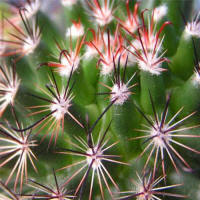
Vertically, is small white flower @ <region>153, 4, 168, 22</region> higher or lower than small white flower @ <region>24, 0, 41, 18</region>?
lower

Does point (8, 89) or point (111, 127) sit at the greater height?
point (8, 89)

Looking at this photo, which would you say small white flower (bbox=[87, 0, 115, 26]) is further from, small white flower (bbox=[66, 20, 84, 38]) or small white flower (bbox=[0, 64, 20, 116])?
small white flower (bbox=[0, 64, 20, 116])

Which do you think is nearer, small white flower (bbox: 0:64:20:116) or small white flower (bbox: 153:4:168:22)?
small white flower (bbox: 0:64:20:116)

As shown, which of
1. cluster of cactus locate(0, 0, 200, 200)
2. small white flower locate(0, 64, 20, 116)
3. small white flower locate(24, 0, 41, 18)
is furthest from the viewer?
small white flower locate(24, 0, 41, 18)

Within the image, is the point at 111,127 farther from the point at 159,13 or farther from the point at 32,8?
the point at 32,8

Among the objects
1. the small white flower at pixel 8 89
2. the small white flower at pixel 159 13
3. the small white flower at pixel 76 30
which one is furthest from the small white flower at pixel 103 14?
the small white flower at pixel 8 89

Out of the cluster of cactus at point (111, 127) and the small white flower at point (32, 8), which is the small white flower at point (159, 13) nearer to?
the cluster of cactus at point (111, 127)

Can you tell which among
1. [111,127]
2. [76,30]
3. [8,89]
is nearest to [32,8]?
[76,30]

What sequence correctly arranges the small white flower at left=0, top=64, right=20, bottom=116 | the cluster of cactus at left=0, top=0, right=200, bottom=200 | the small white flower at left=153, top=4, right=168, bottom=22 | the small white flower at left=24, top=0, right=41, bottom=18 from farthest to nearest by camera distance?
1. the small white flower at left=24, top=0, right=41, bottom=18
2. the small white flower at left=153, top=4, right=168, bottom=22
3. the small white flower at left=0, top=64, right=20, bottom=116
4. the cluster of cactus at left=0, top=0, right=200, bottom=200

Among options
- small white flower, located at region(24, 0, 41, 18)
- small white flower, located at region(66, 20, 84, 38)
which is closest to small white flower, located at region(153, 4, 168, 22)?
small white flower, located at region(66, 20, 84, 38)

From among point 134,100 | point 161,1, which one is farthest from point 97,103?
point 161,1

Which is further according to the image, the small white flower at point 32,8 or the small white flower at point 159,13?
the small white flower at point 32,8
